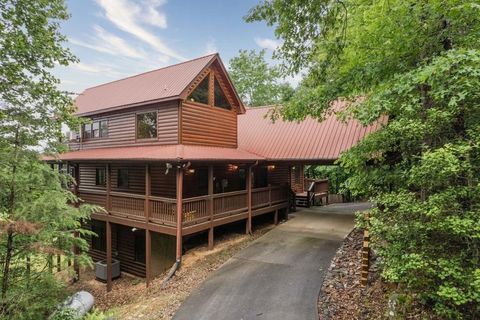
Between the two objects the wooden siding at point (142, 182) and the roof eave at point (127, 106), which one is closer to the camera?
the roof eave at point (127, 106)

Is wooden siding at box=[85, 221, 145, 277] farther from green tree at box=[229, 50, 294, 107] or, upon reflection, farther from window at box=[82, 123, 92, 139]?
green tree at box=[229, 50, 294, 107]

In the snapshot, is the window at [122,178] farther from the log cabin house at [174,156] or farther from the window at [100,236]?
the window at [100,236]

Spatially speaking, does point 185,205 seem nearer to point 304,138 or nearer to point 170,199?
point 170,199

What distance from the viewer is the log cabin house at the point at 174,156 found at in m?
10.9

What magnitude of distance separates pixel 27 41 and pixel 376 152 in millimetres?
10260

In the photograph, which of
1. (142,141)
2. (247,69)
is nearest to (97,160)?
(142,141)

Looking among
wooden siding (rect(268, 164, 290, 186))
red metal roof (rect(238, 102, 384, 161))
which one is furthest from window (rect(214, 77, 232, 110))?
wooden siding (rect(268, 164, 290, 186))

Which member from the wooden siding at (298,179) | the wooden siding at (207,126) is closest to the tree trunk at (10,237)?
the wooden siding at (207,126)

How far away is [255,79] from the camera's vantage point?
33906 mm

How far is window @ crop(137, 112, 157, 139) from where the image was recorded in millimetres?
12883

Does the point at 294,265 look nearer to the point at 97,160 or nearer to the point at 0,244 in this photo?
the point at 0,244

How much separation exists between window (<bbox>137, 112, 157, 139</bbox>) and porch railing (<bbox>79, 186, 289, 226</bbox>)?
3.07 metres

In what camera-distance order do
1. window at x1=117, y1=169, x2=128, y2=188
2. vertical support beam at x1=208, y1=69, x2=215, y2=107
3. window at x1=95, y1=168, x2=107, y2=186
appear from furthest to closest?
window at x1=95, y1=168, x2=107, y2=186
window at x1=117, y1=169, x2=128, y2=188
vertical support beam at x1=208, y1=69, x2=215, y2=107

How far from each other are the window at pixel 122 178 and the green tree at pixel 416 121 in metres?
11.0
